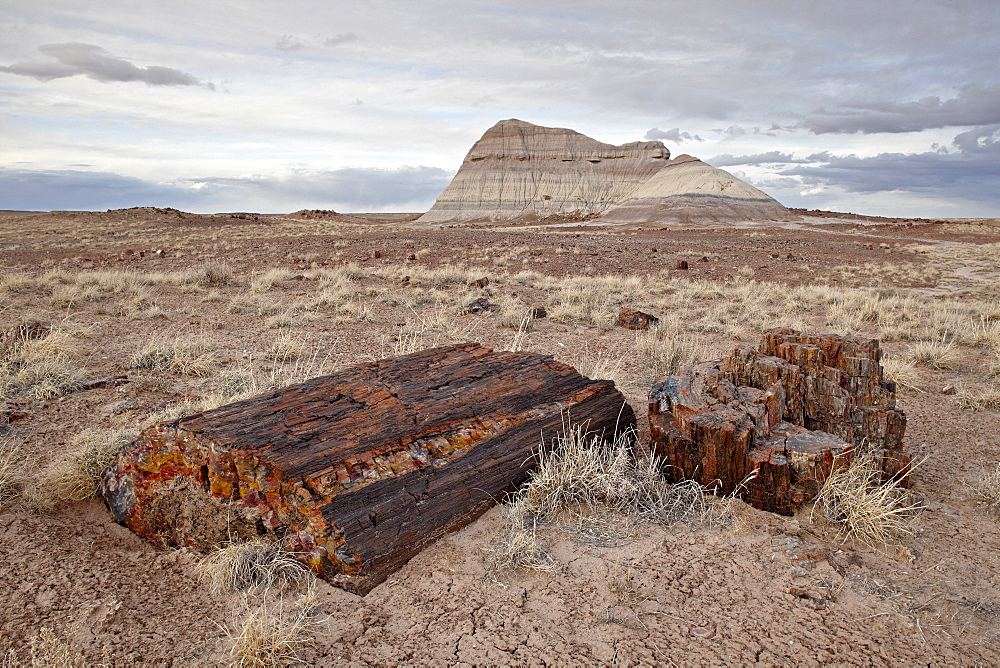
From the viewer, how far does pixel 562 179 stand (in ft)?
211

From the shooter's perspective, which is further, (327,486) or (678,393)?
(678,393)

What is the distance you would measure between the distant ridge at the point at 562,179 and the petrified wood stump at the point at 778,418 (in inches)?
2050

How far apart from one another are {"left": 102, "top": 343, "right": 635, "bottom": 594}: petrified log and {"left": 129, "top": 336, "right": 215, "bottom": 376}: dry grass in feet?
8.43

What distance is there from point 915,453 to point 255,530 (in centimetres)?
425

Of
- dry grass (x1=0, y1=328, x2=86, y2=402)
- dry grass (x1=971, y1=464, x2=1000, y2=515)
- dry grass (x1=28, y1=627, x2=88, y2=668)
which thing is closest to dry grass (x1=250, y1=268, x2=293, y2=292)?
dry grass (x1=0, y1=328, x2=86, y2=402)

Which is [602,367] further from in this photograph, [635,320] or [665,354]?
[635,320]

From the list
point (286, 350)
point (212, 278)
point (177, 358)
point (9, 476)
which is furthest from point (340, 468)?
point (212, 278)

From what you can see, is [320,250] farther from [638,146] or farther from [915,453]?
[638,146]

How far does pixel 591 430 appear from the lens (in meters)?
3.62

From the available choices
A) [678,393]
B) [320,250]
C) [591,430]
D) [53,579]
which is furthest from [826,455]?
[320,250]

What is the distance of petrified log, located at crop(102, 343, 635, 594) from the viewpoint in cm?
255

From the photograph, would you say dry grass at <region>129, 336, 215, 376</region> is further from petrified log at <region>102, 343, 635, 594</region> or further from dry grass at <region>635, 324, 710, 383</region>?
dry grass at <region>635, 324, 710, 383</region>

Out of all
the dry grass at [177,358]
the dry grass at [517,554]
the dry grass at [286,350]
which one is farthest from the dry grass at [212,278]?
the dry grass at [517,554]

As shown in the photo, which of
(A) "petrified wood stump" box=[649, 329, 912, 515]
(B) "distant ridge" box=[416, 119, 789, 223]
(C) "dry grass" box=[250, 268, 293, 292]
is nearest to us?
(A) "petrified wood stump" box=[649, 329, 912, 515]
